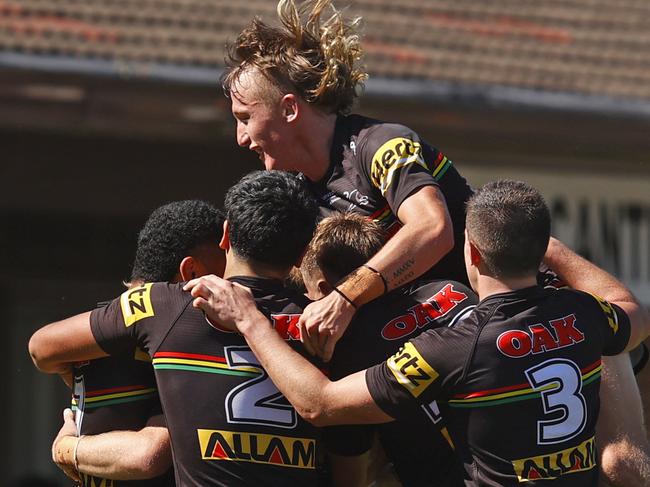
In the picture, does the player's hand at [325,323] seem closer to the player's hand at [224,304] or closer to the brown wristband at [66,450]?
the player's hand at [224,304]

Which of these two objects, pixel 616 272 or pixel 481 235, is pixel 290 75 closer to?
pixel 481 235

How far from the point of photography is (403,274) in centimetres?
333

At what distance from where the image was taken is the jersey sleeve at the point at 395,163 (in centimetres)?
346

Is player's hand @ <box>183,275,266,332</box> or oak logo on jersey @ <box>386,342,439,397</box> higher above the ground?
player's hand @ <box>183,275,266,332</box>

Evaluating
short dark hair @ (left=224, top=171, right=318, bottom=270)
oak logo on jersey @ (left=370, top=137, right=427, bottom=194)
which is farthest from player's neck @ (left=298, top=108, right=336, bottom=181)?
short dark hair @ (left=224, top=171, right=318, bottom=270)

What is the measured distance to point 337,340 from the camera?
10.6 ft

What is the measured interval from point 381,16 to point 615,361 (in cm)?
582

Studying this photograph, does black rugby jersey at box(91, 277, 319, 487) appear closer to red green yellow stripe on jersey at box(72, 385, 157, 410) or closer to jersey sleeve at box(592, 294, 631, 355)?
red green yellow stripe on jersey at box(72, 385, 157, 410)

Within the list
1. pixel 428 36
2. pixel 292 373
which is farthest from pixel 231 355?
pixel 428 36

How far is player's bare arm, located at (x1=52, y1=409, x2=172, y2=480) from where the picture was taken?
3.27 metres

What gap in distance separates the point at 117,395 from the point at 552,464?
1186 millimetres

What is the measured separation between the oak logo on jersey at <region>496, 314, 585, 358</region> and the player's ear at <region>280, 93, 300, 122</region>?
107cm

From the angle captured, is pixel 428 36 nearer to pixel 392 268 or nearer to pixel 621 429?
pixel 621 429

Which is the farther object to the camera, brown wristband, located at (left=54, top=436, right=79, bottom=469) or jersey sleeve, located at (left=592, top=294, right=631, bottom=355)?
brown wristband, located at (left=54, top=436, right=79, bottom=469)
